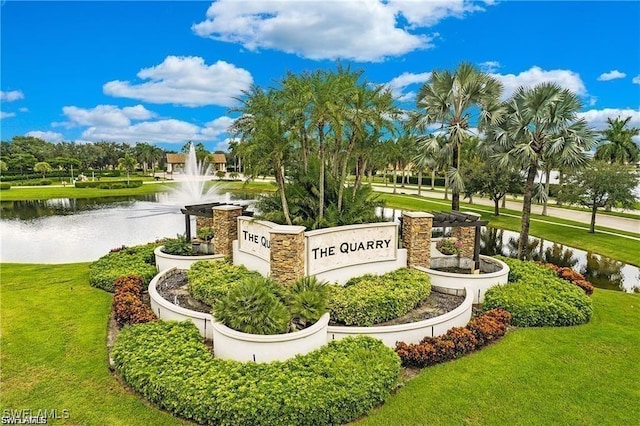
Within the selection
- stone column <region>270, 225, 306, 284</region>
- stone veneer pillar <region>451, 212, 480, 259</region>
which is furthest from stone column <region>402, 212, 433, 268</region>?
stone column <region>270, 225, 306, 284</region>

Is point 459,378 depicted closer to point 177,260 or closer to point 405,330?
point 405,330

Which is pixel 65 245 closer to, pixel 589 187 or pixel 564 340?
pixel 564 340

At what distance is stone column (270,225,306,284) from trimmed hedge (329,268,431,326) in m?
1.14

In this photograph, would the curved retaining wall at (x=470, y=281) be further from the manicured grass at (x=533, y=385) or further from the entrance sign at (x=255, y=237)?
the entrance sign at (x=255, y=237)

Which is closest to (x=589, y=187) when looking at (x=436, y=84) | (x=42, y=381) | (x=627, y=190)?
(x=627, y=190)

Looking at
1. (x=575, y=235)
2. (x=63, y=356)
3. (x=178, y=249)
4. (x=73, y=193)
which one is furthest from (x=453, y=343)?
(x=73, y=193)

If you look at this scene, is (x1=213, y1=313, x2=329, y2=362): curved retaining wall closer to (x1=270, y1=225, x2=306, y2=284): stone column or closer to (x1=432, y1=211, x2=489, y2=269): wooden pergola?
(x1=270, y1=225, x2=306, y2=284): stone column

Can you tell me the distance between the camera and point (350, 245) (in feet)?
37.3

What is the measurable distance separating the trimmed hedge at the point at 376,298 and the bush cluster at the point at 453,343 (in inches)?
50.0

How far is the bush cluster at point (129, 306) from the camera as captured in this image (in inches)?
382

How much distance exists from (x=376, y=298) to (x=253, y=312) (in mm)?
3369

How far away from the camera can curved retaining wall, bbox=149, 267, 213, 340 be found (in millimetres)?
9266

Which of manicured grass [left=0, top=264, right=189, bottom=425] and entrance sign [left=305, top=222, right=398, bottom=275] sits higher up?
entrance sign [left=305, top=222, right=398, bottom=275]

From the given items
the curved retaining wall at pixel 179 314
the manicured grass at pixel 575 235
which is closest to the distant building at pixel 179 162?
the manicured grass at pixel 575 235
